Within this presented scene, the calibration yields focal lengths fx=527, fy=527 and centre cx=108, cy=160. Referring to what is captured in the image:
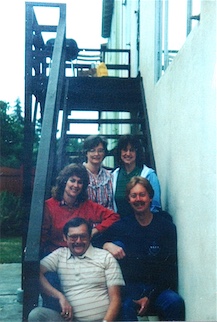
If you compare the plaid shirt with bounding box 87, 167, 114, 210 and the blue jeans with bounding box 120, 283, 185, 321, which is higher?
the plaid shirt with bounding box 87, 167, 114, 210

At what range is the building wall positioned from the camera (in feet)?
8.72

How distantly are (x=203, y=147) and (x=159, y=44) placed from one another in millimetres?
2430

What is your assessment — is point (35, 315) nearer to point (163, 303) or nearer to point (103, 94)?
point (163, 303)

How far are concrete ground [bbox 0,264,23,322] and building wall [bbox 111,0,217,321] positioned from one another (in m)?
1.49

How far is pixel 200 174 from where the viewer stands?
9.46 feet

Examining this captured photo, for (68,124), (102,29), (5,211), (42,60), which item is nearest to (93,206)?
(68,124)

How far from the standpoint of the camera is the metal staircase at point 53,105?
2896 millimetres

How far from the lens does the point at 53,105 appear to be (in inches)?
150

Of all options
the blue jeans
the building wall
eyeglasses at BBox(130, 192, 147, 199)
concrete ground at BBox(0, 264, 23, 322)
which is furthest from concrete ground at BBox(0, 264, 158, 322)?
eyeglasses at BBox(130, 192, 147, 199)

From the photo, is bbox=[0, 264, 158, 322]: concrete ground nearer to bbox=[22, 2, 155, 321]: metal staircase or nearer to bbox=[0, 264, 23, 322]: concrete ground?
bbox=[0, 264, 23, 322]: concrete ground

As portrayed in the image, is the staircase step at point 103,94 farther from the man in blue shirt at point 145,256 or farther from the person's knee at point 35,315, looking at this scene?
the person's knee at point 35,315

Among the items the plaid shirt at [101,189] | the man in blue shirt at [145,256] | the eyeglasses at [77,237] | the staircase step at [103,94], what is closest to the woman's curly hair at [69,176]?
the man in blue shirt at [145,256]

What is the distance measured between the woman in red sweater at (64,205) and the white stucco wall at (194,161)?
64cm

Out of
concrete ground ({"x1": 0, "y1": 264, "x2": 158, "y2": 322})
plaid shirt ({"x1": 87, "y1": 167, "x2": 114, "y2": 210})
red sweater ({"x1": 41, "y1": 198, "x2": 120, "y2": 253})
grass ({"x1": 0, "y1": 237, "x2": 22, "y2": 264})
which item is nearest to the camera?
red sweater ({"x1": 41, "y1": 198, "x2": 120, "y2": 253})
